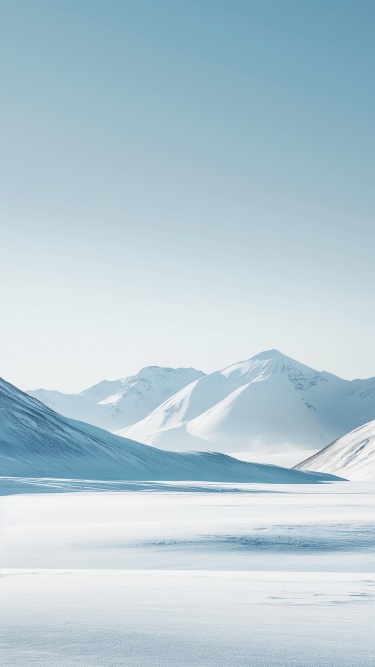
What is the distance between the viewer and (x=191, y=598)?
10.2 meters

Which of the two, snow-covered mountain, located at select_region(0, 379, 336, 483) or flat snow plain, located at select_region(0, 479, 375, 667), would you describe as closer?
flat snow plain, located at select_region(0, 479, 375, 667)

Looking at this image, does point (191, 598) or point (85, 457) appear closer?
point (191, 598)

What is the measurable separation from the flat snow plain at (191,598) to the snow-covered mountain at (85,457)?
92.5m

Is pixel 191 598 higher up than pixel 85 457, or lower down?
lower down

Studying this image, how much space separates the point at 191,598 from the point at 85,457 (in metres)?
123

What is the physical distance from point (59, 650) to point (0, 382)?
157 meters

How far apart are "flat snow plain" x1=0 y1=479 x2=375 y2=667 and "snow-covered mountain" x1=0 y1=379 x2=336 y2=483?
3643 inches

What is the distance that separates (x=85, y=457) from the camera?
429ft

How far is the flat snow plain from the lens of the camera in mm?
7266

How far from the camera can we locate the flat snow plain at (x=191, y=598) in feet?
23.8

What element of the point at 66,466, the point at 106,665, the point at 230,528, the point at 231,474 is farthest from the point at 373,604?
the point at 231,474

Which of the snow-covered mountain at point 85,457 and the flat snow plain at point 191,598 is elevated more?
the snow-covered mountain at point 85,457

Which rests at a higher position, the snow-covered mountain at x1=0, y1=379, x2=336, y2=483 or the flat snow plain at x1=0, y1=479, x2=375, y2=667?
the snow-covered mountain at x1=0, y1=379, x2=336, y2=483

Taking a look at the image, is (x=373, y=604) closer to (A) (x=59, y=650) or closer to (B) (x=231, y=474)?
(A) (x=59, y=650)
